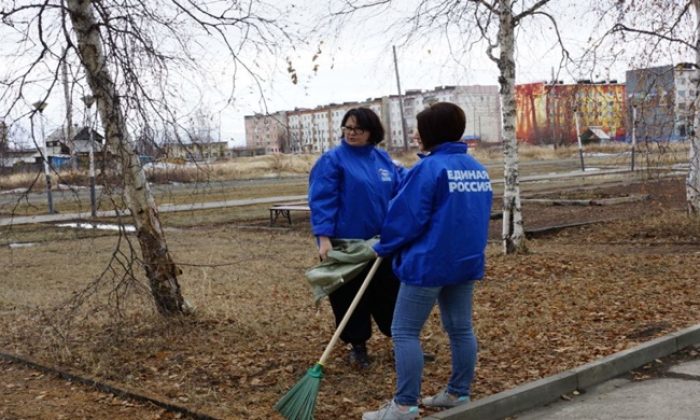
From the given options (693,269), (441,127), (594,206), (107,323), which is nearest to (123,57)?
(107,323)

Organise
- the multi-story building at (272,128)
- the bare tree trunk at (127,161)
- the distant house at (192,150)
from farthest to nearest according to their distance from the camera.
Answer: the multi-story building at (272,128) < the distant house at (192,150) < the bare tree trunk at (127,161)

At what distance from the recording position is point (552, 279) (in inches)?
369

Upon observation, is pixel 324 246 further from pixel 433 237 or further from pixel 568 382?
pixel 568 382

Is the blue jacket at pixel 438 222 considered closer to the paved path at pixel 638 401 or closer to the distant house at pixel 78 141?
the paved path at pixel 638 401

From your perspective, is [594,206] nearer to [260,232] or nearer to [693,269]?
[260,232]

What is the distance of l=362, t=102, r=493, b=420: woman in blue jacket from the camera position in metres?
4.40

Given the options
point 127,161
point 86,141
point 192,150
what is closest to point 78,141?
point 86,141

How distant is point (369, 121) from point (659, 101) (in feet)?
33.8

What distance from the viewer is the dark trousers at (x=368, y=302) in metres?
5.62

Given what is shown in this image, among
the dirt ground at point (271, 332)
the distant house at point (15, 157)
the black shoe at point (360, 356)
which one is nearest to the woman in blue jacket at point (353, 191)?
the black shoe at point (360, 356)

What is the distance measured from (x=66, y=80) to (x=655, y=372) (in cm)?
482

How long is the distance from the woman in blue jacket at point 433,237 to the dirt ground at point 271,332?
2.12 feet

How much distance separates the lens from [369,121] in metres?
5.46

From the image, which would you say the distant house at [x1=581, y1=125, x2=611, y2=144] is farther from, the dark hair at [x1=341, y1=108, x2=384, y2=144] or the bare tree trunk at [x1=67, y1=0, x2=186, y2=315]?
the dark hair at [x1=341, y1=108, x2=384, y2=144]
